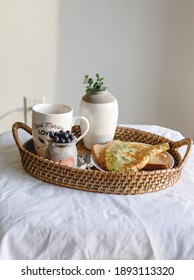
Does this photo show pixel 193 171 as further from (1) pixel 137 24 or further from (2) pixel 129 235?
(1) pixel 137 24

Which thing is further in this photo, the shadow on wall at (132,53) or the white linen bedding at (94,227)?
the shadow on wall at (132,53)

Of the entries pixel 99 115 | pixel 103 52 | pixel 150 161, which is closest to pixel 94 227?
pixel 150 161

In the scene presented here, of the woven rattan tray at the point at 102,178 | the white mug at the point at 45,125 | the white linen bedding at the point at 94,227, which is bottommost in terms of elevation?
the white linen bedding at the point at 94,227

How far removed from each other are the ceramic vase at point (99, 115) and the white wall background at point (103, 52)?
28.3 inches

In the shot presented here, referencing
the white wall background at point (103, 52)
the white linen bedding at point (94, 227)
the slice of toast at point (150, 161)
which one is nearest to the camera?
the white linen bedding at point (94, 227)

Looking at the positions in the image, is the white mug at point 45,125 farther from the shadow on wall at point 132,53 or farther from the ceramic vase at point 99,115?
the shadow on wall at point 132,53

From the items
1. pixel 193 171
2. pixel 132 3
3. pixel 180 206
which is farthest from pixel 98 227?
pixel 132 3

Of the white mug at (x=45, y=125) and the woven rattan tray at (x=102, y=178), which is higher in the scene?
the white mug at (x=45, y=125)

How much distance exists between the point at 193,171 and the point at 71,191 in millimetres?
296

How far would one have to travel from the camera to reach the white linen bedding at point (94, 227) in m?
0.70

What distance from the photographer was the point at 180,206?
77 centimetres

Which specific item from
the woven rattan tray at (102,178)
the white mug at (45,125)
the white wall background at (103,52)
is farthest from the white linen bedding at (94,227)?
the white wall background at (103,52)

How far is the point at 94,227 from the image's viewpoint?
710 mm

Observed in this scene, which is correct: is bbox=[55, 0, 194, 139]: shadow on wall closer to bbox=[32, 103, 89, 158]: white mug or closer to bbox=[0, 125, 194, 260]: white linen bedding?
bbox=[32, 103, 89, 158]: white mug
